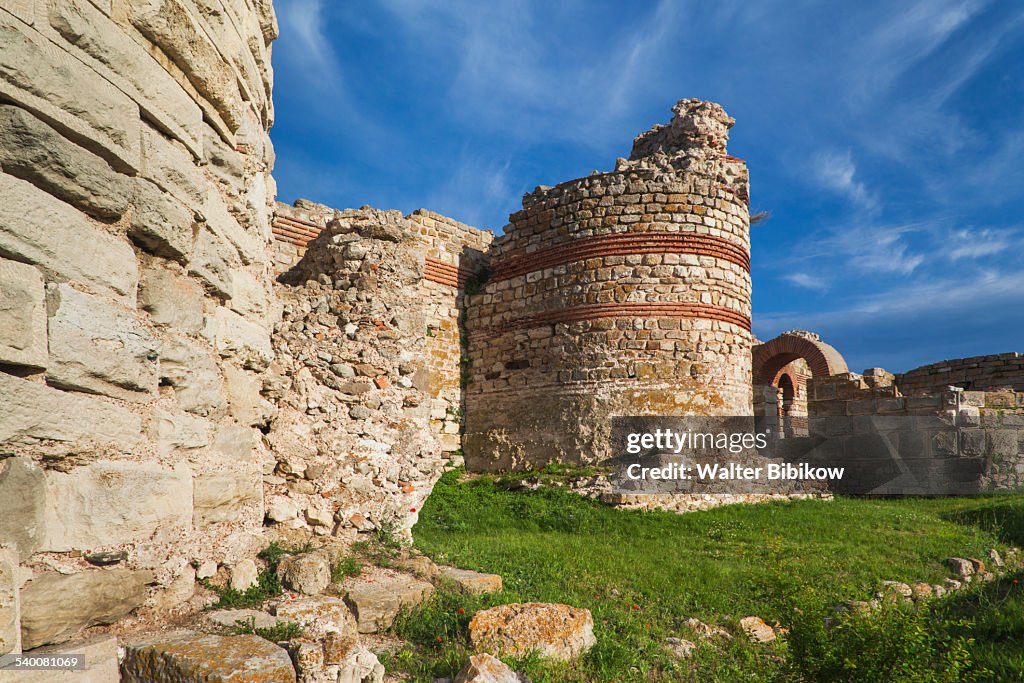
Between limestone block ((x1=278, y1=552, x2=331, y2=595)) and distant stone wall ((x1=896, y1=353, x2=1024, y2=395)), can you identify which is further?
distant stone wall ((x1=896, y1=353, x2=1024, y2=395))

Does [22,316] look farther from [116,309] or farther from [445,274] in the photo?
[445,274]

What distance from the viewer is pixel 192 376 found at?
8.59ft

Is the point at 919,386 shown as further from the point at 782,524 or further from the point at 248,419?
the point at 248,419

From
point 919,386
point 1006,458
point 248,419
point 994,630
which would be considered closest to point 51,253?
point 248,419

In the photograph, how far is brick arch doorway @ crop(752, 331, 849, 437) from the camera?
15531 millimetres

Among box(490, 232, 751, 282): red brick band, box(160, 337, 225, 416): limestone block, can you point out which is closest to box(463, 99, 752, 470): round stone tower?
box(490, 232, 751, 282): red brick band

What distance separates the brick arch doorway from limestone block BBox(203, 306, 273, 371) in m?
13.6

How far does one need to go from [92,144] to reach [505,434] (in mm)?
9060

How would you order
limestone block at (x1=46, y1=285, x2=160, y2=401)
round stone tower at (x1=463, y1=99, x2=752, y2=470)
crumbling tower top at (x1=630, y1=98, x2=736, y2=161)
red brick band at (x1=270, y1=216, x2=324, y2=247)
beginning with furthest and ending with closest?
crumbling tower top at (x1=630, y1=98, x2=736, y2=161), round stone tower at (x1=463, y1=99, x2=752, y2=470), red brick band at (x1=270, y1=216, x2=324, y2=247), limestone block at (x1=46, y1=285, x2=160, y2=401)

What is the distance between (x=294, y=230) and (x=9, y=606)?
28.3 ft

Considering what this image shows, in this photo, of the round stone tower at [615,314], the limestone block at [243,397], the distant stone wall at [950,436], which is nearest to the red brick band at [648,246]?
the round stone tower at [615,314]

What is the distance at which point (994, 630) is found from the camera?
432 centimetres

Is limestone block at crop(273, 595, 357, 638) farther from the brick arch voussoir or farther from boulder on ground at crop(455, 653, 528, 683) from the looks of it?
the brick arch voussoir

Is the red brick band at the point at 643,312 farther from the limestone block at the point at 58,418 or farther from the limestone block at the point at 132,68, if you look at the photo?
the limestone block at the point at 58,418
